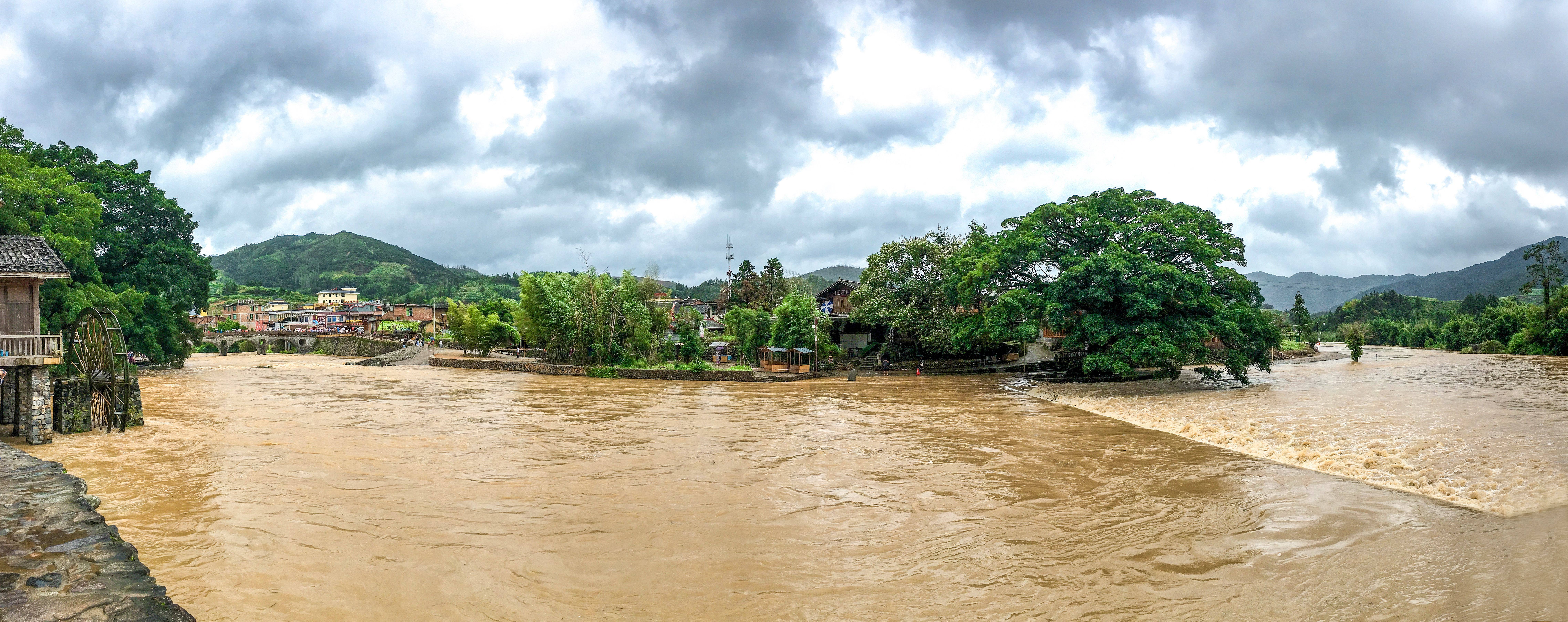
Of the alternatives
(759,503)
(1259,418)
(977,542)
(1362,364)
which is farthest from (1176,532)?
(1362,364)

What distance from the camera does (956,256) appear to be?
3428 centimetres

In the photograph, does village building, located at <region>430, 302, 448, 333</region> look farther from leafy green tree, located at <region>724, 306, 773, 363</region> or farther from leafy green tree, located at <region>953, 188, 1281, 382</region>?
leafy green tree, located at <region>953, 188, 1281, 382</region>

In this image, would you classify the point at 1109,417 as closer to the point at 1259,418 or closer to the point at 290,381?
the point at 1259,418

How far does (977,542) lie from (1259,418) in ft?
42.3

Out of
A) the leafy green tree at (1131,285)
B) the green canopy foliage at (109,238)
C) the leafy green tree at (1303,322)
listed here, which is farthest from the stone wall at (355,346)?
the leafy green tree at (1303,322)

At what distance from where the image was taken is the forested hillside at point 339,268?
135750mm

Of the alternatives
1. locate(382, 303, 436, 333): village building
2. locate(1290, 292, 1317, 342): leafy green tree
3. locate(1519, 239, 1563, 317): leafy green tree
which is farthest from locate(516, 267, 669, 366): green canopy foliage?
locate(1519, 239, 1563, 317): leafy green tree

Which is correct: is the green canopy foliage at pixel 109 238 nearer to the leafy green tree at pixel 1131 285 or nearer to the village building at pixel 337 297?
the leafy green tree at pixel 1131 285

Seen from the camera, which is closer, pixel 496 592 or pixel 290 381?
pixel 496 592

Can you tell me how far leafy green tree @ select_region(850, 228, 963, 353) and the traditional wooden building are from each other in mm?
29171

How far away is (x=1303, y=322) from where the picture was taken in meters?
63.8

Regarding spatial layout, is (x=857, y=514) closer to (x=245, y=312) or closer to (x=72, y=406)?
(x=72, y=406)

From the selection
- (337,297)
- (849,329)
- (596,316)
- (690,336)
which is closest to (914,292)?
(849,329)

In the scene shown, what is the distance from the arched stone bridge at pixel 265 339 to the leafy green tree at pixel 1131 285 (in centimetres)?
6465
